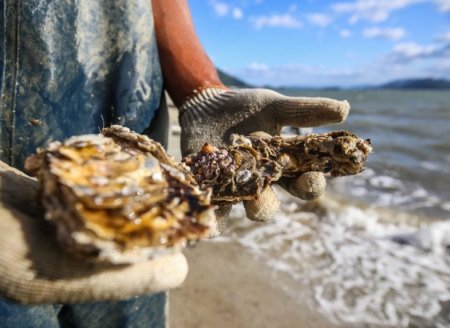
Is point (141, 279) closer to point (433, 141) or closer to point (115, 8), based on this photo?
point (115, 8)

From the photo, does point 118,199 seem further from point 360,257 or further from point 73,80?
point 360,257

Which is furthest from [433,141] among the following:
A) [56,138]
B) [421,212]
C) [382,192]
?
[56,138]

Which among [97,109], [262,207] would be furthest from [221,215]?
[97,109]

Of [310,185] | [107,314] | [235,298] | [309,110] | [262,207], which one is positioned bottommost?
[235,298]

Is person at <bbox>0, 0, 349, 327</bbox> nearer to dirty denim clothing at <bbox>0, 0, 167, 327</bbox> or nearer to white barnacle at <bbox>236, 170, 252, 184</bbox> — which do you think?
dirty denim clothing at <bbox>0, 0, 167, 327</bbox>

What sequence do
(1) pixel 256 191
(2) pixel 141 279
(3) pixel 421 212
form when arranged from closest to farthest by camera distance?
(2) pixel 141 279, (1) pixel 256 191, (3) pixel 421 212

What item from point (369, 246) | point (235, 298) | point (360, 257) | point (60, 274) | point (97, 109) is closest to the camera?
point (60, 274)

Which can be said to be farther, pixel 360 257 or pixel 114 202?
pixel 360 257
